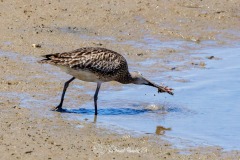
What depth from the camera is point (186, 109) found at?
1185cm

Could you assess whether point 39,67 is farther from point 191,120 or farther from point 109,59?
point 191,120

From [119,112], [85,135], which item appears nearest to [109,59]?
[119,112]

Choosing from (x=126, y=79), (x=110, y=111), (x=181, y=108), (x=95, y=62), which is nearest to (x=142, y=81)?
(x=126, y=79)

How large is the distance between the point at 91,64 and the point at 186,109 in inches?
63.0

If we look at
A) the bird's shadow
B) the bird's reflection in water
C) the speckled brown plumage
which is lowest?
the bird's reflection in water

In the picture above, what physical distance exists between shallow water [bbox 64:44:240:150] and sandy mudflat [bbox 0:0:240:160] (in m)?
0.39

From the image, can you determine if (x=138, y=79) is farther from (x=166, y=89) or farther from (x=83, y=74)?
(x=83, y=74)

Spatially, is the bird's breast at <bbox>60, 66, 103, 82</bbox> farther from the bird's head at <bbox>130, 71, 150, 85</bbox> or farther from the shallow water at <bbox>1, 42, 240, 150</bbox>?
the bird's head at <bbox>130, 71, 150, 85</bbox>

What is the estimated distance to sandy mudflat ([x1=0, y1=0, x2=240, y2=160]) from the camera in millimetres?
9519

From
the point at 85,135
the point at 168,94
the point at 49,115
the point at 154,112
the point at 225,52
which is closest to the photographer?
the point at 85,135

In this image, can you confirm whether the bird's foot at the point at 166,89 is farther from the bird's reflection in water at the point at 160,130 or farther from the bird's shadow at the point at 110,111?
the bird's reflection in water at the point at 160,130

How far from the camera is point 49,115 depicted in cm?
1093

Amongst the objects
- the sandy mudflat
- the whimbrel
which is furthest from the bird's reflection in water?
the whimbrel

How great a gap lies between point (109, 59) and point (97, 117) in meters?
0.95
